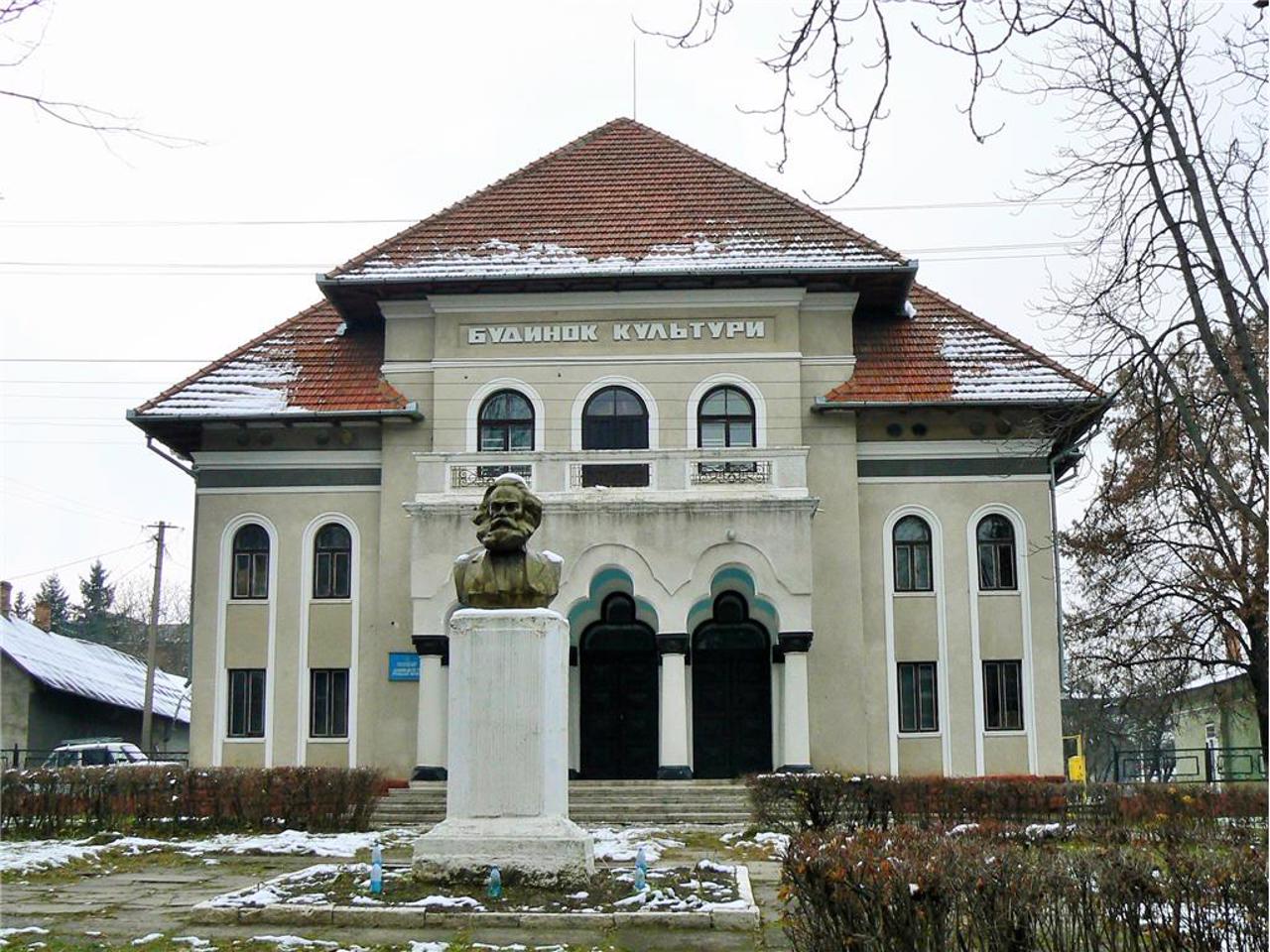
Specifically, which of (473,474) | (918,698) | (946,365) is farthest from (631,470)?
(918,698)

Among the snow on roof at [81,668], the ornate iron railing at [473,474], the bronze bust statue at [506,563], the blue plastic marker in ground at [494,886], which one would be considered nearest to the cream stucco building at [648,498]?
the ornate iron railing at [473,474]

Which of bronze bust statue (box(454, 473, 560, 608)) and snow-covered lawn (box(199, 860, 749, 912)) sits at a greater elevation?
bronze bust statue (box(454, 473, 560, 608))

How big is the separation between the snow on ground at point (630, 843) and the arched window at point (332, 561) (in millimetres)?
8866

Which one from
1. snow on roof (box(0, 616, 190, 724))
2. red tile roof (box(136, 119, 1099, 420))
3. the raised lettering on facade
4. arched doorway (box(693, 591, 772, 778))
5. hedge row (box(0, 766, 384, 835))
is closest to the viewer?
hedge row (box(0, 766, 384, 835))

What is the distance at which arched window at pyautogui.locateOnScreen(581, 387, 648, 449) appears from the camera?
26.7 meters

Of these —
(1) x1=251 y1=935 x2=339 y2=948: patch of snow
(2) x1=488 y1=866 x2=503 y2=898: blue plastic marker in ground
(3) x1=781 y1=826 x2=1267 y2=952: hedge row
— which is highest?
(3) x1=781 y1=826 x2=1267 y2=952: hedge row

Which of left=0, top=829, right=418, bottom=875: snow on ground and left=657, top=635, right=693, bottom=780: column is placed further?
left=657, top=635, right=693, bottom=780: column

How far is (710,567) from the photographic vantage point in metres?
24.8

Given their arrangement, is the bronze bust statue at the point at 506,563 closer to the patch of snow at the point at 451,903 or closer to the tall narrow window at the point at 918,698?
the patch of snow at the point at 451,903

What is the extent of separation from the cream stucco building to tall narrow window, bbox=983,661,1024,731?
49mm

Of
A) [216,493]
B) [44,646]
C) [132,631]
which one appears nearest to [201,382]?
[216,493]

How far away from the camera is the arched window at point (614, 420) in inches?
1052

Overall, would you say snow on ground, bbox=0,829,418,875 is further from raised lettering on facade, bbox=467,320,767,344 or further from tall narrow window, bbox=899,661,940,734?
raised lettering on facade, bbox=467,320,767,344

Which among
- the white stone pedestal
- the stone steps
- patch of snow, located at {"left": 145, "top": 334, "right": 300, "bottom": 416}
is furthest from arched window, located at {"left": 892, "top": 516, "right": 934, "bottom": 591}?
the white stone pedestal
